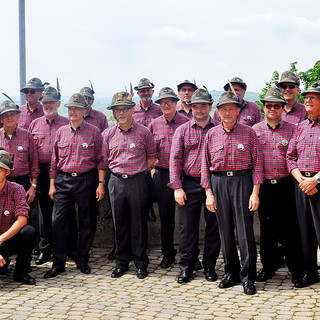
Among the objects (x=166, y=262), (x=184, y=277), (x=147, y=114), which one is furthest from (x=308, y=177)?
(x=147, y=114)

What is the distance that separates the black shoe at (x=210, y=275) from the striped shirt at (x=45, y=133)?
2661 millimetres

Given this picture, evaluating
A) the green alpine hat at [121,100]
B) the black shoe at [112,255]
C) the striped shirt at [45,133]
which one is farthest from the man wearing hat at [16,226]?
the green alpine hat at [121,100]

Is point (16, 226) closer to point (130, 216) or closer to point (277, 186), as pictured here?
point (130, 216)

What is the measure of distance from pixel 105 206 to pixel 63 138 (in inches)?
62.3

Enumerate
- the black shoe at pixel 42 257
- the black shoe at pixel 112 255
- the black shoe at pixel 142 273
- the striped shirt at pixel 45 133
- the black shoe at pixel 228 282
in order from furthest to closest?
the black shoe at pixel 112 255, the striped shirt at pixel 45 133, the black shoe at pixel 42 257, the black shoe at pixel 142 273, the black shoe at pixel 228 282

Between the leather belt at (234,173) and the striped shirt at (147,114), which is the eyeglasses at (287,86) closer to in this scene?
the leather belt at (234,173)

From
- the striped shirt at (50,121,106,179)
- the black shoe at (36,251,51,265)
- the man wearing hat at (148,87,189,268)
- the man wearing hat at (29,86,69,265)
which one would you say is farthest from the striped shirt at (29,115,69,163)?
the man wearing hat at (148,87,189,268)

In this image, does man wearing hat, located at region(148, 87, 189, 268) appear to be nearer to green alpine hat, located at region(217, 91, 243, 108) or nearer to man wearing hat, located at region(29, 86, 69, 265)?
green alpine hat, located at region(217, 91, 243, 108)

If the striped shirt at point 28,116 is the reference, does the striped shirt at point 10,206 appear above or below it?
below

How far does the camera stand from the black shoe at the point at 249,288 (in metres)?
6.55

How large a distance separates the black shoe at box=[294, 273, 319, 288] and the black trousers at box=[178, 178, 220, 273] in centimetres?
103

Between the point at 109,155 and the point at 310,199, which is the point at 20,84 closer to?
the point at 109,155

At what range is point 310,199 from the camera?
21.7 feet

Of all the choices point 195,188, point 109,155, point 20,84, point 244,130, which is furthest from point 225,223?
point 20,84
